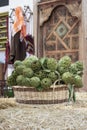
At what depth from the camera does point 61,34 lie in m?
6.19

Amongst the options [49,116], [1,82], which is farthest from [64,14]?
[49,116]

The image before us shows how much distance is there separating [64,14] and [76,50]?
0.64 metres

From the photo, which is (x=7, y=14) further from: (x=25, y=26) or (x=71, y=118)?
(x=71, y=118)

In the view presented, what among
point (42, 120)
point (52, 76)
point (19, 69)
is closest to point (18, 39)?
point (19, 69)

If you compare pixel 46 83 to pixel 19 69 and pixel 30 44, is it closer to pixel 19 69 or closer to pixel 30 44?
pixel 19 69

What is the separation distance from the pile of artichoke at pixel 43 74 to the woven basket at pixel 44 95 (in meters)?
0.02

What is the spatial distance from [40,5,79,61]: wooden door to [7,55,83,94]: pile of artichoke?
3.87m

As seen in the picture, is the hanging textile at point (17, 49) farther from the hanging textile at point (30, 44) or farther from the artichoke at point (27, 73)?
the artichoke at point (27, 73)

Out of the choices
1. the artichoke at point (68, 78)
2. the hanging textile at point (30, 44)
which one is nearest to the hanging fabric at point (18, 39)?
the hanging textile at point (30, 44)

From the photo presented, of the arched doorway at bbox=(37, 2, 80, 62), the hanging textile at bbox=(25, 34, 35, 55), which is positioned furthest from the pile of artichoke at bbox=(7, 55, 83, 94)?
the hanging textile at bbox=(25, 34, 35, 55)

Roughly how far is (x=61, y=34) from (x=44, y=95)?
169 inches

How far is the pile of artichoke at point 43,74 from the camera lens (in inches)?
76.5

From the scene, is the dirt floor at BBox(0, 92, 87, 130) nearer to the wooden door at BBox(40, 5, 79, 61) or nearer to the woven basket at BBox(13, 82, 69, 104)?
the woven basket at BBox(13, 82, 69, 104)

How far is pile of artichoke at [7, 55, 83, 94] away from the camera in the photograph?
1943 millimetres
